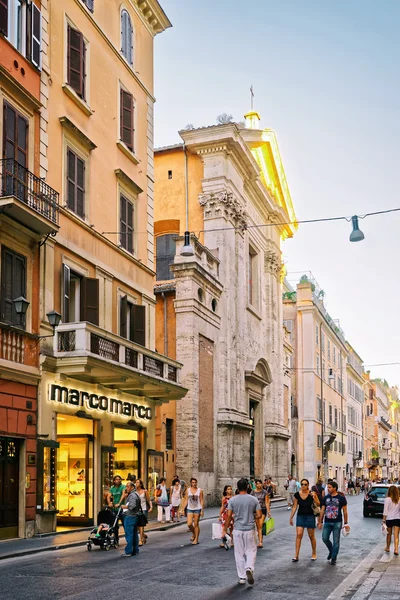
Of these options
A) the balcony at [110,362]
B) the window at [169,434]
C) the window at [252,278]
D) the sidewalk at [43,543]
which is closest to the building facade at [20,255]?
the sidewalk at [43,543]

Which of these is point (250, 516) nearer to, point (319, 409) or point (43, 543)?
point (43, 543)

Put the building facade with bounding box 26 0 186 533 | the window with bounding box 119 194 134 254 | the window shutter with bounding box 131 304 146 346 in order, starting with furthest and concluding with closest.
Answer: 1. the window shutter with bounding box 131 304 146 346
2. the window with bounding box 119 194 134 254
3. the building facade with bounding box 26 0 186 533

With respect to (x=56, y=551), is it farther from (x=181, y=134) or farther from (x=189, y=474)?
(x=181, y=134)

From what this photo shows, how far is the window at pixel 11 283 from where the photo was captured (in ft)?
62.6

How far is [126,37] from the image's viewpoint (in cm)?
2841

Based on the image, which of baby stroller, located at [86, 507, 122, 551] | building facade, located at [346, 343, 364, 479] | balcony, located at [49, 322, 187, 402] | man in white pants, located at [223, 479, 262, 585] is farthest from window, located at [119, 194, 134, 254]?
building facade, located at [346, 343, 364, 479]

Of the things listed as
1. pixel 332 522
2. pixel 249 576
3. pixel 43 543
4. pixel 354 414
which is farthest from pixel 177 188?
pixel 354 414

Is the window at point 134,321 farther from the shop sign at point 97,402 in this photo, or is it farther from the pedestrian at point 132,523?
the pedestrian at point 132,523

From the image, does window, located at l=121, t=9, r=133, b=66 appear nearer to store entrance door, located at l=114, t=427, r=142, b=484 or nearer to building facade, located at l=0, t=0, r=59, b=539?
building facade, located at l=0, t=0, r=59, b=539

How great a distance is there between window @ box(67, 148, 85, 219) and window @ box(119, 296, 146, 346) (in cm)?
379

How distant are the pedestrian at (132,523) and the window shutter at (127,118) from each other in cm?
1396

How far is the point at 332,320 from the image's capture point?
75312mm

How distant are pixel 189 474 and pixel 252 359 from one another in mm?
10937

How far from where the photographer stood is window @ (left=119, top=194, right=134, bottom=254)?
2667 cm
